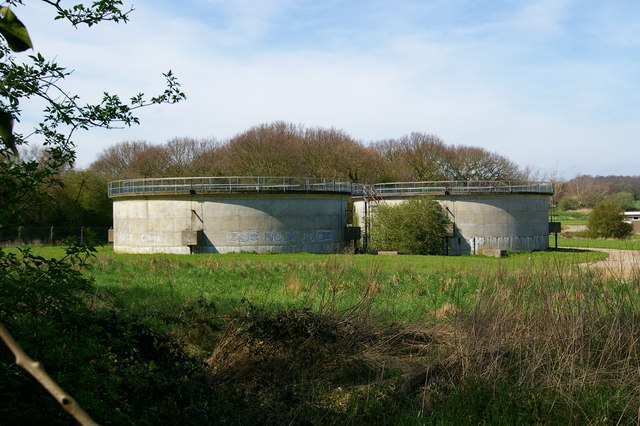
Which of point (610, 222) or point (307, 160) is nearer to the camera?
point (610, 222)

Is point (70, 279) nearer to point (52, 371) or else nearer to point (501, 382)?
point (52, 371)

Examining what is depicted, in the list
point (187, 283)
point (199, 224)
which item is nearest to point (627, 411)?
point (187, 283)

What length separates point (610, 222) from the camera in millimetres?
48156

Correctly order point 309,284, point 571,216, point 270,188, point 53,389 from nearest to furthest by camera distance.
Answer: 1. point 53,389
2. point 309,284
3. point 270,188
4. point 571,216

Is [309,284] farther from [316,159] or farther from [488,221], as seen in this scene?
[316,159]

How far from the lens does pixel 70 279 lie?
474 centimetres

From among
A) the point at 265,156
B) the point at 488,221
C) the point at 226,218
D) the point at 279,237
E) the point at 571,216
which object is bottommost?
the point at 279,237

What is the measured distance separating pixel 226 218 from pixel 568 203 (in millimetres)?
60444

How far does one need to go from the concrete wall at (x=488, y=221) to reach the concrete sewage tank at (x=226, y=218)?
8256 mm

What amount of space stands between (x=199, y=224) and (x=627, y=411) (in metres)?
28.5

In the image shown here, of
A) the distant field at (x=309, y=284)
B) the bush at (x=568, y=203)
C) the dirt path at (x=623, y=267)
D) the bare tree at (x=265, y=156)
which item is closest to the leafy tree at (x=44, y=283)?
the distant field at (x=309, y=284)

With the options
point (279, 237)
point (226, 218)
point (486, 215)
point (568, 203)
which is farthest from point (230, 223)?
point (568, 203)

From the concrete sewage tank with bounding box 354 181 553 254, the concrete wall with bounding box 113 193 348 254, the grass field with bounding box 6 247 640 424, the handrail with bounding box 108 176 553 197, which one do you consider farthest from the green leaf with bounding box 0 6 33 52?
the concrete sewage tank with bounding box 354 181 553 254

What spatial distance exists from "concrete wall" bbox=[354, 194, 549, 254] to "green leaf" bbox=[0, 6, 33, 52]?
3737 cm
